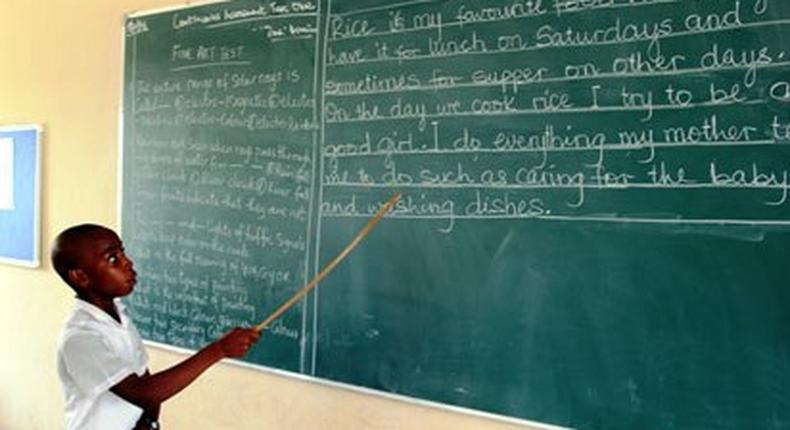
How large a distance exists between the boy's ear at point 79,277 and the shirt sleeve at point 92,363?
141 mm

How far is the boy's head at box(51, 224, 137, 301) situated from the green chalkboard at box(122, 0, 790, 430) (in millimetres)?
737

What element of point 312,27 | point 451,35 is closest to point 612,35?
point 451,35

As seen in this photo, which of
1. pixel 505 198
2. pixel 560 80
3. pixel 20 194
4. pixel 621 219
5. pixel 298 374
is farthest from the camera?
pixel 20 194

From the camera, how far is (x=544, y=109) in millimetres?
2195

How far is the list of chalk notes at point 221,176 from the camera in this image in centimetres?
285

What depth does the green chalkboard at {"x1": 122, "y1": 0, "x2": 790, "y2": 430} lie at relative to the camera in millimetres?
1901

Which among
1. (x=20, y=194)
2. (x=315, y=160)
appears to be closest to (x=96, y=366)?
(x=315, y=160)

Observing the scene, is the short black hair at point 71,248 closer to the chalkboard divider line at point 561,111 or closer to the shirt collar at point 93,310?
the shirt collar at point 93,310

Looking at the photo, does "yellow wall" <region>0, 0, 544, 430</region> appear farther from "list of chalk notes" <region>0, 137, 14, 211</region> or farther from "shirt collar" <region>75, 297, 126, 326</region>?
"shirt collar" <region>75, 297, 126, 326</region>

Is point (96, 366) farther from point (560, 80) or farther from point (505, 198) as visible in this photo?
point (560, 80)

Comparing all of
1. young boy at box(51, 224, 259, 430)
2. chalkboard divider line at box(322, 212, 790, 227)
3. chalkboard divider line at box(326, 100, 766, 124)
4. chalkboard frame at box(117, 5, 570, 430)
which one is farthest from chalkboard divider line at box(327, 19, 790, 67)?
young boy at box(51, 224, 259, 430)

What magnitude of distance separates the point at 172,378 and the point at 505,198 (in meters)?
1.03

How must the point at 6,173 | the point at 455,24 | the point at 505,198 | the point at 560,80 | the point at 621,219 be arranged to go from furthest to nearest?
the point at 6,173 < the point at 455,24 < the point at 505,198 < the point at 560,80 < the point at 621,219

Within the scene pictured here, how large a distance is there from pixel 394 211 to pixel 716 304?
0.99 m
